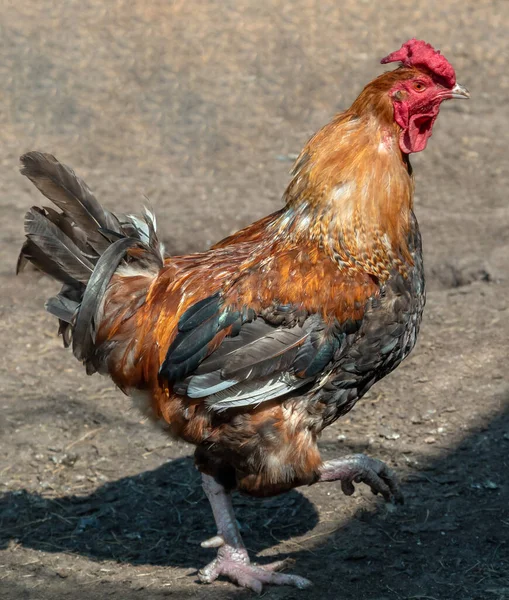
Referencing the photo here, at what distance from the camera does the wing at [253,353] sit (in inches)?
162

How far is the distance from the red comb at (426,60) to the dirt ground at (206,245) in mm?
2314

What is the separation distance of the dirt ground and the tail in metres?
1.19

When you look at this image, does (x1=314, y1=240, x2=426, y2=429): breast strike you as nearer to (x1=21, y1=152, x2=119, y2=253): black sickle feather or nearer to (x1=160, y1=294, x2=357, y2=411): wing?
(x1=160, y1=294, x2=357, y2=411): wing

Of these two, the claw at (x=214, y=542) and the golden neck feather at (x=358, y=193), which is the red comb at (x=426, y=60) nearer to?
the golden neck feather at (x=358, y=193)

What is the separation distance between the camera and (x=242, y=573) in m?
4.55

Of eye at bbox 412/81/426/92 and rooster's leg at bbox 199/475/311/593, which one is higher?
eye at bbox 412/81/426/92

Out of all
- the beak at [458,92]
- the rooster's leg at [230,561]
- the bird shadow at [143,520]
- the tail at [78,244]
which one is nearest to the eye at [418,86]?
the beak at [458,92]

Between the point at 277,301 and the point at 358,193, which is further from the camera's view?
the point at 358,193

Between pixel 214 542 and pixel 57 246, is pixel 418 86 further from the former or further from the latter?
pixel 214 542

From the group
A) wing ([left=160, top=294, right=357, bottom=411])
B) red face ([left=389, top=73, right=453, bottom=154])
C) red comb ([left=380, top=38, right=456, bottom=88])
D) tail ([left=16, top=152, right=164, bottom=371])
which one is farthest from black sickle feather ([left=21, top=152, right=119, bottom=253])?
red comb ([left=380, top=38, right=456, bottom=88])

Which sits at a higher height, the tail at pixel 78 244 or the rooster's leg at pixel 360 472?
the tail at pixel 78 244

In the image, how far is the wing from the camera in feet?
13.5

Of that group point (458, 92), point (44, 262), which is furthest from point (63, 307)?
point (458, 92)

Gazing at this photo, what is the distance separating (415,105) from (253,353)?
143cm
